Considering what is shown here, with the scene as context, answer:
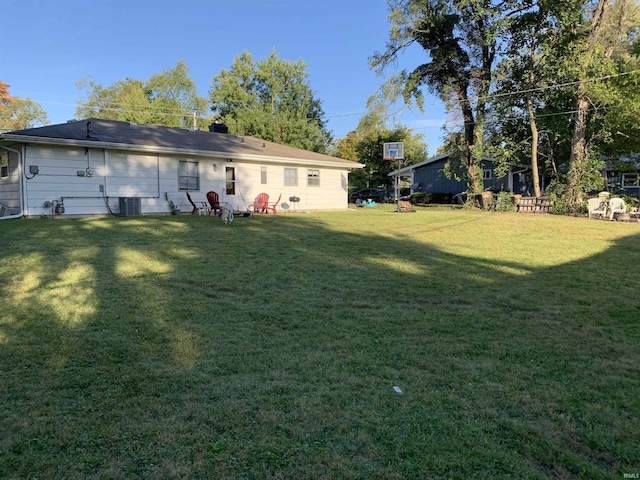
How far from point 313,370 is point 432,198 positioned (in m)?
29.8

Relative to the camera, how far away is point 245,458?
1.96 m

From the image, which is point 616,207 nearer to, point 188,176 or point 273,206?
point 273,206

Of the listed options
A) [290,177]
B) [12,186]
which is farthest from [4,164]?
[290,177]

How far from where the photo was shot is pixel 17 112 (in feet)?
134

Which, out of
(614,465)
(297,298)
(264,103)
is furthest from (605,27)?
(264,103)

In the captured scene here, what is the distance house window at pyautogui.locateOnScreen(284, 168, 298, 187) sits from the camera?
59.4 feet

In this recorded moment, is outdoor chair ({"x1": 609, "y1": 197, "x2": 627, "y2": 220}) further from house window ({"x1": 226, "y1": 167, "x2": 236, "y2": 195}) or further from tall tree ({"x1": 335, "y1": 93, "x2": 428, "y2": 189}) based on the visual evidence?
tall tree ({"x1": 335, "y1": 93, "x2": 428, "y2": 189})

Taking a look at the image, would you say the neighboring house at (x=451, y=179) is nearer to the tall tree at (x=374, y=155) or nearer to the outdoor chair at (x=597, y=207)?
the tall tree at (x=374, y=155)

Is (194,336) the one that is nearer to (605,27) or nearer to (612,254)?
(612,254)

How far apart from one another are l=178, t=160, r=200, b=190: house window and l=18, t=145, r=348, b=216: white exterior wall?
0.47 ft

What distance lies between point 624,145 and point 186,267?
68.8 feet

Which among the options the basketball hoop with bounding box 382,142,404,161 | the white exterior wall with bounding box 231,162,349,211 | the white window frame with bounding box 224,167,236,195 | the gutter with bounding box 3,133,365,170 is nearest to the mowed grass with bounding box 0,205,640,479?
the gutter with bounding box 3,133,365,170

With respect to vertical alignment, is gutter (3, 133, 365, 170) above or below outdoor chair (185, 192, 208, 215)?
above

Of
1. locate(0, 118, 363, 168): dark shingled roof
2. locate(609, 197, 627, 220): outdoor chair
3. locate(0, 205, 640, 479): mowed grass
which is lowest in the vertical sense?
locate(0, 205, 640, 479): mowed grass
